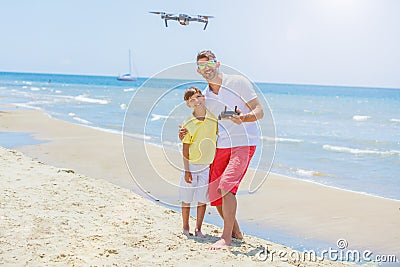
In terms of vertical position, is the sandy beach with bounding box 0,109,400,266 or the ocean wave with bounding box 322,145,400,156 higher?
the sandy beach with bounding box 0,109,400,266

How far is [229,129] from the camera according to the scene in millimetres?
A: 4664

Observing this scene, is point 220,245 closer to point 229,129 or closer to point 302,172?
point 229,129

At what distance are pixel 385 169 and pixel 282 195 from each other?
4.97 meters

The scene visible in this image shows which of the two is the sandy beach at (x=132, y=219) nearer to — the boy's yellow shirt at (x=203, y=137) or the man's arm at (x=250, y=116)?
the boy's yellow shirt at (x=203, y=137)

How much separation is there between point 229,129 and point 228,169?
38 cm

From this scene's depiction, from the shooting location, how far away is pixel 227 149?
15.5ft

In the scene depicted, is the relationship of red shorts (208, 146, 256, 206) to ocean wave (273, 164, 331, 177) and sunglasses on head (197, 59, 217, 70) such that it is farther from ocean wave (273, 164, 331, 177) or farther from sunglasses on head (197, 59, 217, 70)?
ocean wave (273, 164, 331, 177)

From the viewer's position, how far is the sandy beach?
443 centimetres

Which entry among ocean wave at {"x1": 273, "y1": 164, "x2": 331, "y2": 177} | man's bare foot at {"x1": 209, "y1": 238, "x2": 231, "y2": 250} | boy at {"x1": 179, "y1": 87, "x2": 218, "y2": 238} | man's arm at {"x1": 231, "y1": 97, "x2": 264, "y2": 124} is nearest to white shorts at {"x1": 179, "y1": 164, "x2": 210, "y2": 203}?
boy at {"x1": 179, "y1": 87, "x2": 218, "y2": 238}

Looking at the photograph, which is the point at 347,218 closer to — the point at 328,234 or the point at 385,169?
the point at 328,234

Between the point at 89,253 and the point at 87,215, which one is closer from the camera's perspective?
the point at 89,253

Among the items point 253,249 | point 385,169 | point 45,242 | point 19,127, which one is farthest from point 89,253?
point 19,127

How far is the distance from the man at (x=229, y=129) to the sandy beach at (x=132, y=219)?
22.1 inches

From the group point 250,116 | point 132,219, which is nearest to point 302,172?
point 132,219
